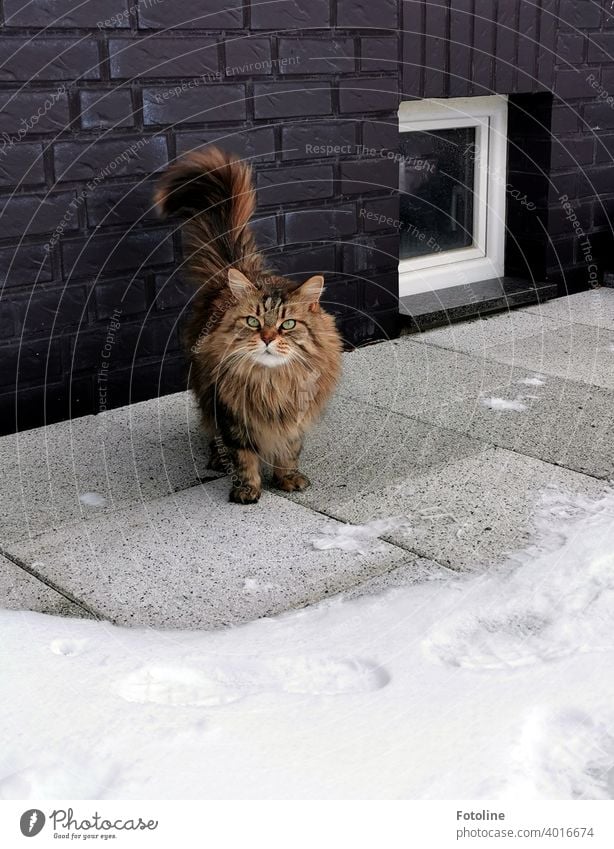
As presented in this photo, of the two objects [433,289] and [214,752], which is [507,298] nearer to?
[433,289]

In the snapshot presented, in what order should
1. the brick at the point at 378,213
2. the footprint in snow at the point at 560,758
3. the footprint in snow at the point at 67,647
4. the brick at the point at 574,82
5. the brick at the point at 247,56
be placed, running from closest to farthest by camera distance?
the footprint in snow at the point at 560,758 → the footprint in snow at the point at 67,647 → the brick at the point at 247,56 → the brick at the point at 378,213 → the brick at the point at 574,82

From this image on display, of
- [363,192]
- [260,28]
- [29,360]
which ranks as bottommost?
[29,360]

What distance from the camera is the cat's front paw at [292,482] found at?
324 cm

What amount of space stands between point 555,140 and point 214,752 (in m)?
4.39

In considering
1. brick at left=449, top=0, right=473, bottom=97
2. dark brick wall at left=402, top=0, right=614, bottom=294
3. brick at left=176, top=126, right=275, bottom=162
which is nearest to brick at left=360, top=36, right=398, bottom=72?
dark brick wall at left=402, top=0, right=614, bottom=294

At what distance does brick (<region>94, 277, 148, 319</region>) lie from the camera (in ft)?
12.7

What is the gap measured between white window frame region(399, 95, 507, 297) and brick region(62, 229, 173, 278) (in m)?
1.67

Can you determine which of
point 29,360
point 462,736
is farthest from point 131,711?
point 29,360

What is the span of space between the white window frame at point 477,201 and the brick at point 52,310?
78.8 inches

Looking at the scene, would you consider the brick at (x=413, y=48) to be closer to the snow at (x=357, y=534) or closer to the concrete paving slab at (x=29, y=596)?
the snow at (x=357, y=534)

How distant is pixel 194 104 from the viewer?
392 centimetres

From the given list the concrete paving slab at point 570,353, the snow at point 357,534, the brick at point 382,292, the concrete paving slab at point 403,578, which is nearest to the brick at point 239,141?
the brick at point 382,292

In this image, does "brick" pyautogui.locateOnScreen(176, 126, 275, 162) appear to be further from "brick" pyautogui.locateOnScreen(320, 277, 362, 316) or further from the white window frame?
the white window frame

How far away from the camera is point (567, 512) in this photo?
3008 mm
